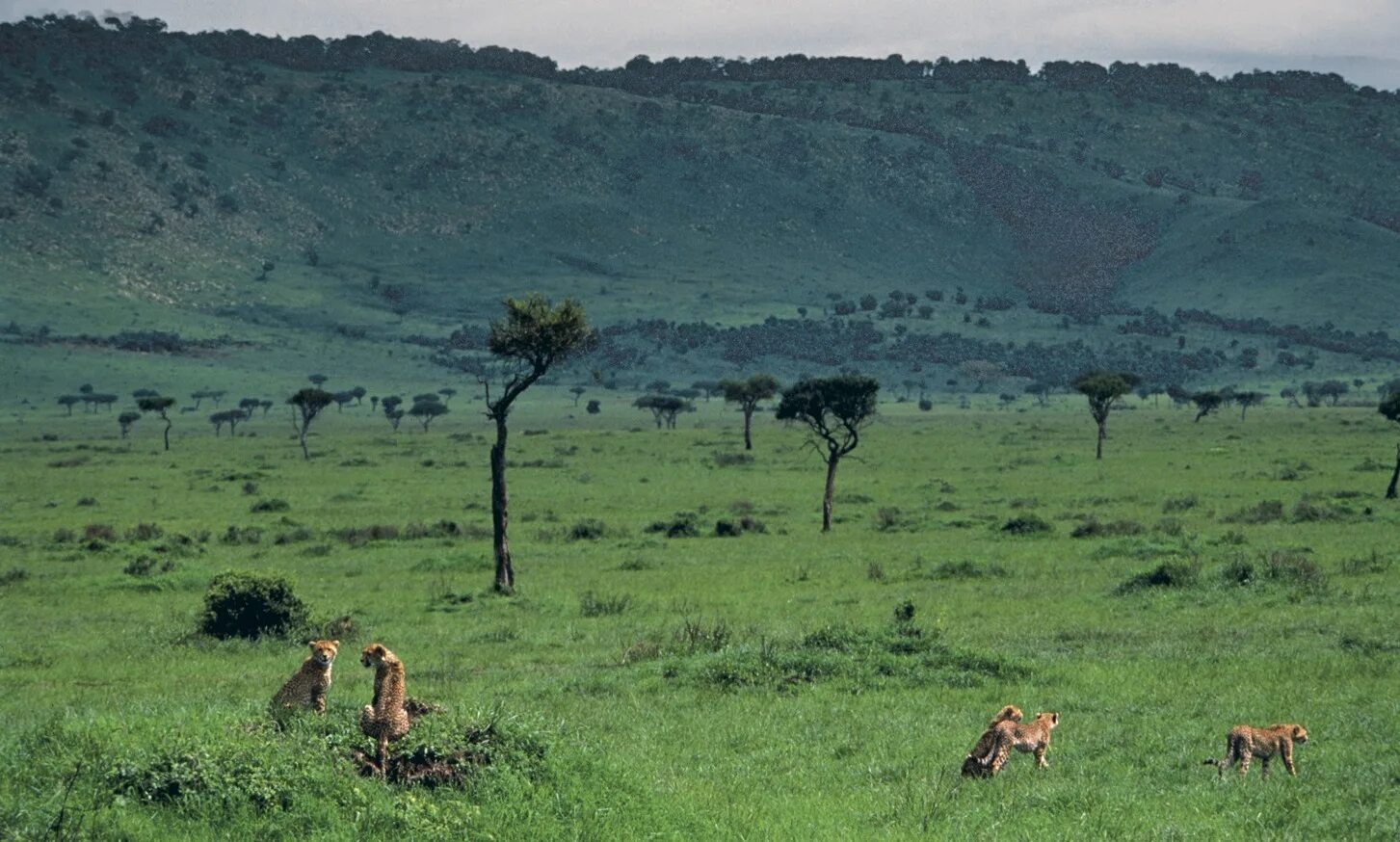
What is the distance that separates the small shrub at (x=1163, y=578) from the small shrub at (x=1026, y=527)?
12389mm

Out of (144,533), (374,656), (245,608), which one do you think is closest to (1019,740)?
(374,656)

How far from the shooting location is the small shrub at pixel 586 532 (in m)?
44.2

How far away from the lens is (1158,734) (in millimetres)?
15898

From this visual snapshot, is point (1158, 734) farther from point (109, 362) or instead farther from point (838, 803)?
point (109, 362)

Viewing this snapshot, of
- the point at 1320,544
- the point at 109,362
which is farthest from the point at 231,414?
the point at 1320,544

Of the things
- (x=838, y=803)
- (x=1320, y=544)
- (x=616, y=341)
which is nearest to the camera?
(x=838, y=803)

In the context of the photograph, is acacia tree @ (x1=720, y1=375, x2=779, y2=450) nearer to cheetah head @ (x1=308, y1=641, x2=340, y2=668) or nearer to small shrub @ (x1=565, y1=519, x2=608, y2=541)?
small shrub @ (x1=565, y1=519, x2=608, y2=541)

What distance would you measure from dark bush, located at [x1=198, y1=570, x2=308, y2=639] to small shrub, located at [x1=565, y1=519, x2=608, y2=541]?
18.6 meters

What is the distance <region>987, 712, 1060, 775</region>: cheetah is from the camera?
13797 millimetres

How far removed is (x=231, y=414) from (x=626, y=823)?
120m

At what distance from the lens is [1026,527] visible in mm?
42625

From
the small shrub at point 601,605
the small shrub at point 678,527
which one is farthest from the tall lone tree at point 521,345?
the small shrub at point 678,527

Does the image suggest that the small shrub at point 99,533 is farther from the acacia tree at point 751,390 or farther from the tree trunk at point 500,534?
the acacia tree at point 751,390

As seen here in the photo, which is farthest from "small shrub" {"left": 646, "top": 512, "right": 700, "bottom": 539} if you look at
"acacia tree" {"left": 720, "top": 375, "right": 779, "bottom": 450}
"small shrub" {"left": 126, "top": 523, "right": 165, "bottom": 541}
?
"acacia tree" {"left": 720, "top": 375, "right": 779, "bottom": 450}
